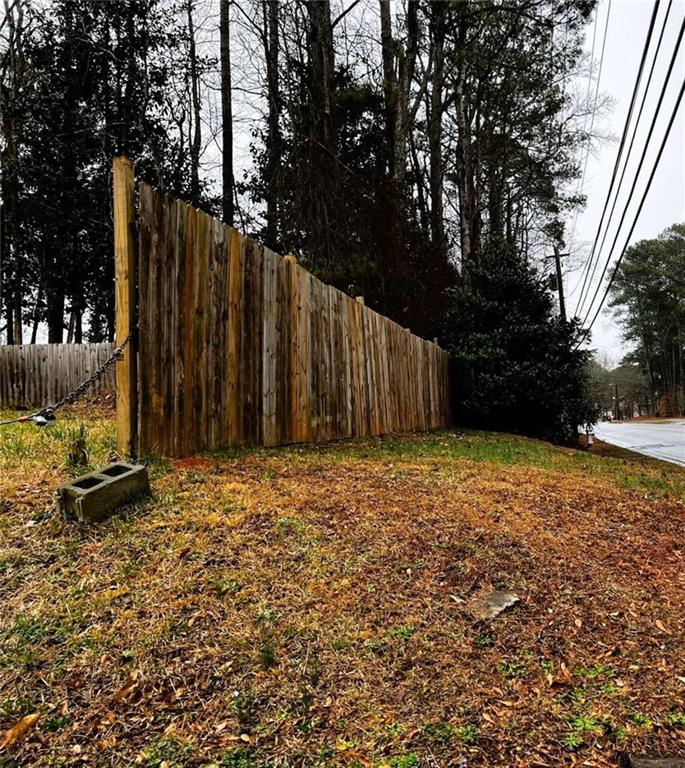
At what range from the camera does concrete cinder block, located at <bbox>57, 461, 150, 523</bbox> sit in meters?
2.39

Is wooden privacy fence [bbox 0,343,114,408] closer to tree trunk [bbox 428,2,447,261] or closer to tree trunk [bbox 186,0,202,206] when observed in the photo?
tree trunk [bbox 186,0,202,206]

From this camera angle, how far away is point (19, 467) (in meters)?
2.98

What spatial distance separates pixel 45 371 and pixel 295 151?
6825mm

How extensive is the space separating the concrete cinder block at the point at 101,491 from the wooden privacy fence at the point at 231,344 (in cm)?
68

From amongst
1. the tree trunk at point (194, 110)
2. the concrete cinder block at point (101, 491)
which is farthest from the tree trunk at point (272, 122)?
the concrete cinder block at point (101, 491)

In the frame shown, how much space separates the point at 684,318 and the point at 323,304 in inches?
1200

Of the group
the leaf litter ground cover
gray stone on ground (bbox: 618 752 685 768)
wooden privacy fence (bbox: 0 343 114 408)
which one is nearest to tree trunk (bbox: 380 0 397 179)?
wooden privacy fence (bbox: 0 343 114 408)

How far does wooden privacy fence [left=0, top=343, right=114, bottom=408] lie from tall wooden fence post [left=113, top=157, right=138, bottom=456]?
7438 mm

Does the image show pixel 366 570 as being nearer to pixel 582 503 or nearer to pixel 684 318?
pixel 582 503

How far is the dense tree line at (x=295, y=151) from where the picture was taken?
31.7ft

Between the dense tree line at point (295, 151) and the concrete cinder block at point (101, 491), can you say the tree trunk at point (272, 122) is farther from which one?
the concrete cinder block at point (101, 491)

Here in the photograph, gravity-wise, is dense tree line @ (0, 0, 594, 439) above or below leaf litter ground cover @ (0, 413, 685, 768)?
above

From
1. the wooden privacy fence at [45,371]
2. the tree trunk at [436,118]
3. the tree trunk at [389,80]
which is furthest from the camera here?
the tree trunk at [436,118]

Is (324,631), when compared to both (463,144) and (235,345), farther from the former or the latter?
(463,144)
